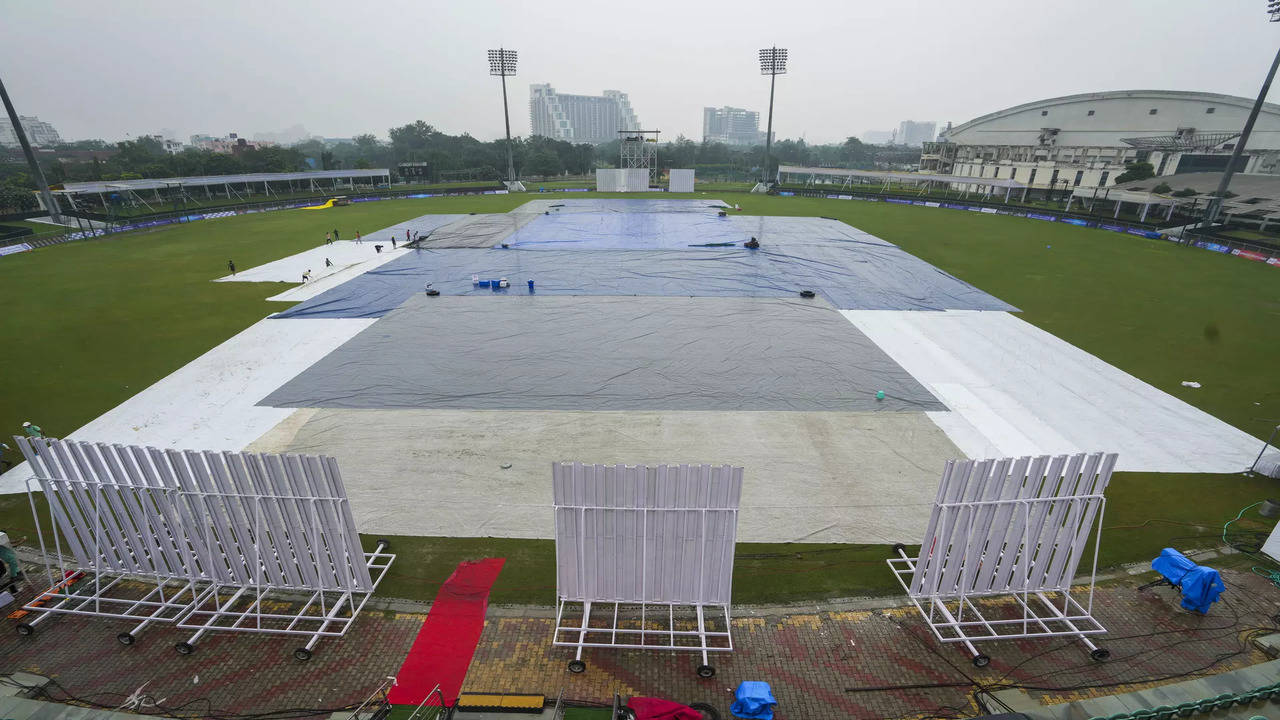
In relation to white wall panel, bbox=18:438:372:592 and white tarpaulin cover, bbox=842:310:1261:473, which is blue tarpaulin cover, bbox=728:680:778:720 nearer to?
white wall panel, bbox=18:438:372:592

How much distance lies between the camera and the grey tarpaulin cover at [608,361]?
14.4m

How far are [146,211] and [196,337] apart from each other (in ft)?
148

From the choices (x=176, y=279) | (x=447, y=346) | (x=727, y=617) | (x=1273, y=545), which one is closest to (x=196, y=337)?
(x=447, y=346)

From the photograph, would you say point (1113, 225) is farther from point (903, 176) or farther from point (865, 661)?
point (865, 661)


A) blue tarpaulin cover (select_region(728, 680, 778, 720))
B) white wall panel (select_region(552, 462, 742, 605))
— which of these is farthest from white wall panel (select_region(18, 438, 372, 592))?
blue tarpaulin cover (select_region(728, 680, 778, 720))

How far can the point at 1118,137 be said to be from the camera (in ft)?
197

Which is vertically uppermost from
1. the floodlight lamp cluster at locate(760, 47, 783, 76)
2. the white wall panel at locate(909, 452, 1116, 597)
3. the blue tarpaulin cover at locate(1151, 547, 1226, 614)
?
the floodlight lamp cluster at locate(760, 47, 783, 76)

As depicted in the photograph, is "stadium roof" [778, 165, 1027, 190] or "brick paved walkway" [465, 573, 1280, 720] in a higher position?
"stadium roof" [778, 165, 1027, 190]

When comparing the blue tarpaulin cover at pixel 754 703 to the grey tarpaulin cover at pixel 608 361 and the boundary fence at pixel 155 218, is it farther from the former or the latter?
the boundary fence at pixel 155 218

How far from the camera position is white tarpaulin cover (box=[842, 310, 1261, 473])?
1215cm

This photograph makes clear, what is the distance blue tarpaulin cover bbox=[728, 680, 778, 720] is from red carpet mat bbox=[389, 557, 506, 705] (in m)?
3.41

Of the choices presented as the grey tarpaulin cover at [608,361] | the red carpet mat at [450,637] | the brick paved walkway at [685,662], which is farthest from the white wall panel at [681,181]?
the brick paved walkway at [685,662]

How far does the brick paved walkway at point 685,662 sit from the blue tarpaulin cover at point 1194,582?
0.22 metres

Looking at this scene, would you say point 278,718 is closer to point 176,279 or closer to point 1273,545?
point 1273,545
